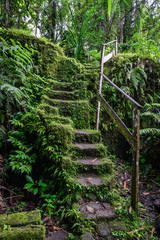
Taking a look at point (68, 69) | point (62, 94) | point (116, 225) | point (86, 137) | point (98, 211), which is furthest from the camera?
point (68, 69)

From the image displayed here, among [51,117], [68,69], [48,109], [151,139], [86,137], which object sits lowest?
[151,139]

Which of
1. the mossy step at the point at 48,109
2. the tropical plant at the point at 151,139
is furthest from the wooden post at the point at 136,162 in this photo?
the tropical plant at the point at 151,139

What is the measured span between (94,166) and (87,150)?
1.11 feet

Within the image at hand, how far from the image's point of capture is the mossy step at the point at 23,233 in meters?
1.49

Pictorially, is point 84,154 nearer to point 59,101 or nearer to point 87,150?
point 87,150

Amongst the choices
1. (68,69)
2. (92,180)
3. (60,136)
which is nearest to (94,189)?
(92,180)

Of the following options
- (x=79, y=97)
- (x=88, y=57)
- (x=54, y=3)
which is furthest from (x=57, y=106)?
(x=54, y=3)

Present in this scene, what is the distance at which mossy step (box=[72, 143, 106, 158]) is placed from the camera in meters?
2.80

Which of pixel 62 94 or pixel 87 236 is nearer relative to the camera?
pixel 87 236

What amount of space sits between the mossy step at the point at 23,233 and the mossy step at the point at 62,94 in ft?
9.08

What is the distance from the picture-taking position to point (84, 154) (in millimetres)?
2863

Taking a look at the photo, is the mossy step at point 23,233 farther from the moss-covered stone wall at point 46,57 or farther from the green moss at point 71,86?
the moss-covered stone wall at point 46,57

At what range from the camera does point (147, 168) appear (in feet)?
12.8

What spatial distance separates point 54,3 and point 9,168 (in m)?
5.88
